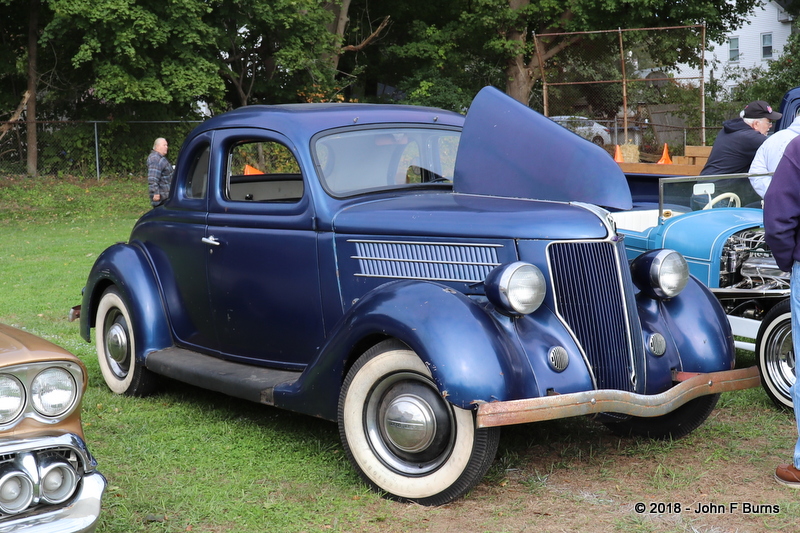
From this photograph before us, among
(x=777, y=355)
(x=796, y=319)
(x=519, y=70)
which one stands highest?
(x=519, y=70)

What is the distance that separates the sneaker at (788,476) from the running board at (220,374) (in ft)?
8.21

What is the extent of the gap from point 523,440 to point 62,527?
8.83ft

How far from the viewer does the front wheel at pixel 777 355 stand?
519 cm

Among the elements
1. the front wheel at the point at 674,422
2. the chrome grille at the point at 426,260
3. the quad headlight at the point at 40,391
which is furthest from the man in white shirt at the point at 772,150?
the quad headlight at the point at 40,391

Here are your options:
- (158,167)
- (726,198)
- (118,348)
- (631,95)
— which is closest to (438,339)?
(118,348)

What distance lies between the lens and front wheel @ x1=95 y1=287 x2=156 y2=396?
565cm

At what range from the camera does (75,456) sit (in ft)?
9.66

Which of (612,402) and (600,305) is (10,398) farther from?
(600,305)

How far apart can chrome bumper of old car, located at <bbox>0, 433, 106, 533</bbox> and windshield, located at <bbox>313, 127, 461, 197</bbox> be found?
2143 millimetres

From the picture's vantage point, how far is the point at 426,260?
4234 millimetres

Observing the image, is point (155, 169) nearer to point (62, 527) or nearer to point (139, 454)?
point (139, 454)

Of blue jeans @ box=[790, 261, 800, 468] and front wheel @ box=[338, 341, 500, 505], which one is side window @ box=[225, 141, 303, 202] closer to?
front wheel @ box=[338, 341, 500, 505]

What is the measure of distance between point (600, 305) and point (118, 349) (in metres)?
3.40

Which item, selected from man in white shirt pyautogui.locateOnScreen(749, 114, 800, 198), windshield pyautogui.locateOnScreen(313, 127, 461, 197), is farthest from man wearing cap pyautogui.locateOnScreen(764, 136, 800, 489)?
man in white shirt pyautogui.locateOnScreen(749, 114, 800, 198)
